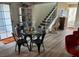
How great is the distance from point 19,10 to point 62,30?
57 centimetres

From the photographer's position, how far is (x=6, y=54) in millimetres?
1402

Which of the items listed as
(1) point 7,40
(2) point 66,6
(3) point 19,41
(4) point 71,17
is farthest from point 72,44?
(1) point 7,40

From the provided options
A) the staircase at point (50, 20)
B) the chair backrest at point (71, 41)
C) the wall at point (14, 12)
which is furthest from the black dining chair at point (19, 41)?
the chair backrest at point (71, 41)

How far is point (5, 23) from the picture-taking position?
139 cm

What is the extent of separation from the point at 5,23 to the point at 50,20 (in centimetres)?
55

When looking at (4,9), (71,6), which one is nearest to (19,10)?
(4,9)

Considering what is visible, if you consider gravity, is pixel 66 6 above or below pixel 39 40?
above

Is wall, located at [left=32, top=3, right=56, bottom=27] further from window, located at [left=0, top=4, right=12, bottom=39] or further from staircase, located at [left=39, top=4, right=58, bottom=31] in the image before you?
window, located at [left=0, top=4, right=12, bottom=39]

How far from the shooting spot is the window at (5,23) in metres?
1.36

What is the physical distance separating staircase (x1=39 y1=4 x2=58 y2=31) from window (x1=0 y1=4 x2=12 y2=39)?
15.5 inches

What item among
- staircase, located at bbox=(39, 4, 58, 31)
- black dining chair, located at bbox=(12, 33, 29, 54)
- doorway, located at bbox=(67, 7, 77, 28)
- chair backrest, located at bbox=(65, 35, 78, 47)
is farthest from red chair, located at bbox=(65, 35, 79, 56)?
black dining chair, located at bbox=(12, 33, 29, 54)

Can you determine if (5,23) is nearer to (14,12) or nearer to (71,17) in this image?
(14,12)

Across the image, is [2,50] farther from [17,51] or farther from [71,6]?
[71,6]

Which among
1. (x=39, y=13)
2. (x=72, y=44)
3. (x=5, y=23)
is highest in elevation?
(x=39, y=13)
